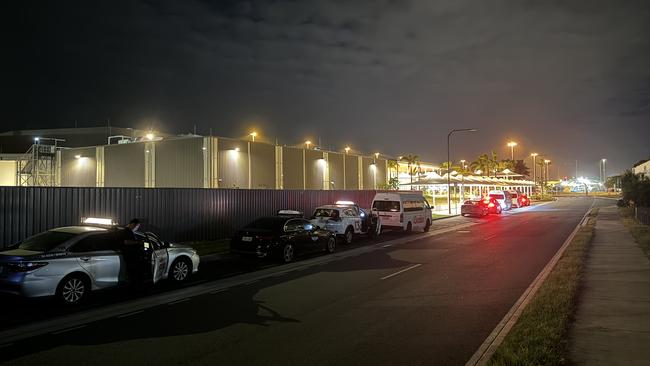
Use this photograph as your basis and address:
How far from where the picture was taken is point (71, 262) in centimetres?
865

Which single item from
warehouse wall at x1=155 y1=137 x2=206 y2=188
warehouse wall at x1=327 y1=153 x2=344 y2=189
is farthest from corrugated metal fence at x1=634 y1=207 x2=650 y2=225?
warehouse wall at x1=155 y1=137 x2=206 y2=188

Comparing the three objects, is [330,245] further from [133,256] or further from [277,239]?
[133,256]

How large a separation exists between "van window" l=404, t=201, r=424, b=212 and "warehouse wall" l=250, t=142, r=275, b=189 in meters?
16.4

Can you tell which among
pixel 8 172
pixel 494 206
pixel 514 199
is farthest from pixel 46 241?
pixel 514 199

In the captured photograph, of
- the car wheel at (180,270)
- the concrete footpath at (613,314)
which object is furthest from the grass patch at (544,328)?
the car wheel at (180,270)

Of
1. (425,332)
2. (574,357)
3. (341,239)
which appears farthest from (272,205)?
(574,357)

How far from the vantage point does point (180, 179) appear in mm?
35781

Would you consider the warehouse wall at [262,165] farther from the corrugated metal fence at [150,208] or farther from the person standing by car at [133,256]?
the person standing by car at [133,256]

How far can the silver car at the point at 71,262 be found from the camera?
26.3 feet

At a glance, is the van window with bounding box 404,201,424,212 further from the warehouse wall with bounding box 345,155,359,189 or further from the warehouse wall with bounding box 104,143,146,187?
the warehouse wall with bounding box 104,143,146,187

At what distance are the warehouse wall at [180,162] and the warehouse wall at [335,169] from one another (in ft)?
49.1

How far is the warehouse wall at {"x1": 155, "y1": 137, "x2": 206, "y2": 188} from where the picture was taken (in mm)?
34844

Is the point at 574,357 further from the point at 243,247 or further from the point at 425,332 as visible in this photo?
the point at 243,247

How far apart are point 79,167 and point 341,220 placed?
118ft
